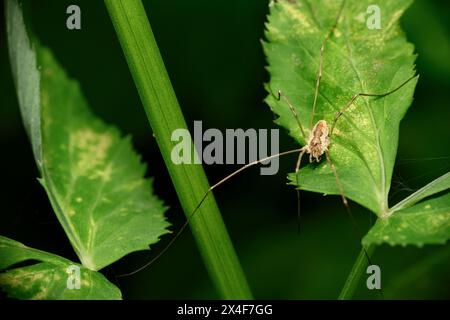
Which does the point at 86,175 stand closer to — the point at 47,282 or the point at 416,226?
the point at 47,282

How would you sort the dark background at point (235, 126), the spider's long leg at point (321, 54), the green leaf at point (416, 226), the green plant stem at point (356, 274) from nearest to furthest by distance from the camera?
the green leaf at point (416, 226), the green plant stem at point (356, 274), the spider's long leg at point (321, 54), the dark background at point (235, 126)

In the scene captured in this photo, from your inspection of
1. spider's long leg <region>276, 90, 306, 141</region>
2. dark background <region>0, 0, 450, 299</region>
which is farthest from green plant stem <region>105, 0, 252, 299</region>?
dark background <region>0, 0, 450, 299</region>

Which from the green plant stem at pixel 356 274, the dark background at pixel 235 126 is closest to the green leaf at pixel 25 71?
the dark background at pixel 235 126

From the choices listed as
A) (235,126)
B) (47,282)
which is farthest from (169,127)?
(235,126)

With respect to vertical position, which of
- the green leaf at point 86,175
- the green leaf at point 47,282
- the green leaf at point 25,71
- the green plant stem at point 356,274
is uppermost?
the green leaf at point 25,71

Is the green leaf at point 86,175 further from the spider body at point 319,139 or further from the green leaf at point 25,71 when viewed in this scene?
the spider body at point 319,139

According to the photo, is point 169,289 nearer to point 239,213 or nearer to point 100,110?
point 239,213
